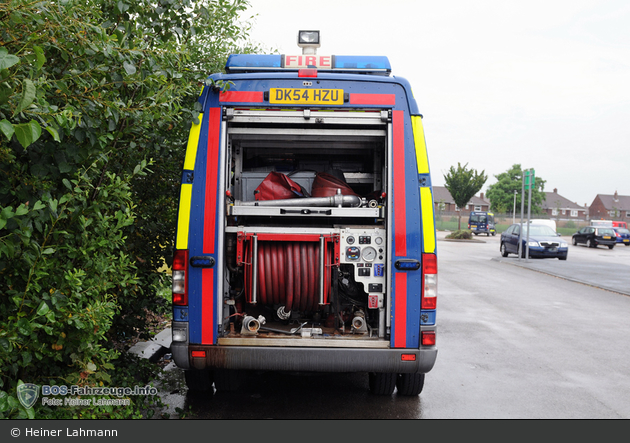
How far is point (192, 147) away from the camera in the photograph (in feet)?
12.9

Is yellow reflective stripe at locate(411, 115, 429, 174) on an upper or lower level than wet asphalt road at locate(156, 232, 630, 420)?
upper

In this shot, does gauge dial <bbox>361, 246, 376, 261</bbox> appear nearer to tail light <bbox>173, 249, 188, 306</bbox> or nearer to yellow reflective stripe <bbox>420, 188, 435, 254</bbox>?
yellow reflective stripe <bbox>420, 188, 435, 254</bbox>

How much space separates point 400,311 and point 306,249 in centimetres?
95

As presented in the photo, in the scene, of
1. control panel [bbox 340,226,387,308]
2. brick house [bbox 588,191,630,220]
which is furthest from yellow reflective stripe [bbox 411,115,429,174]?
brick house [bbox 588,191,630,220]

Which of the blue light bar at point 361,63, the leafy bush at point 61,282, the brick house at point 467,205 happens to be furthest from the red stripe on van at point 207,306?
the brick house at point 467,205

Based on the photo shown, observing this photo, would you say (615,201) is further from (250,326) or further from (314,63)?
(250,326)

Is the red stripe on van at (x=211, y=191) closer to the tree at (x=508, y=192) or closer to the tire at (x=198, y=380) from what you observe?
the tire at (x=198, y=380)

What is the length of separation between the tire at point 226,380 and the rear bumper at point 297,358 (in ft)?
2.37

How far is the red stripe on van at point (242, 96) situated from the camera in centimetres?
396

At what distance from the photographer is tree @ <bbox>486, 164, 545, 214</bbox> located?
2867 inches

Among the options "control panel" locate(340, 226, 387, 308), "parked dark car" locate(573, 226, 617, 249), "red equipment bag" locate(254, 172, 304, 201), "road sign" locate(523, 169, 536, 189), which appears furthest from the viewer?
"parked dark car" locate(573, 226, 617, 249)

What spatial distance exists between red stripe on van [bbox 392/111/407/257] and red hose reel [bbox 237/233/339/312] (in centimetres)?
54
